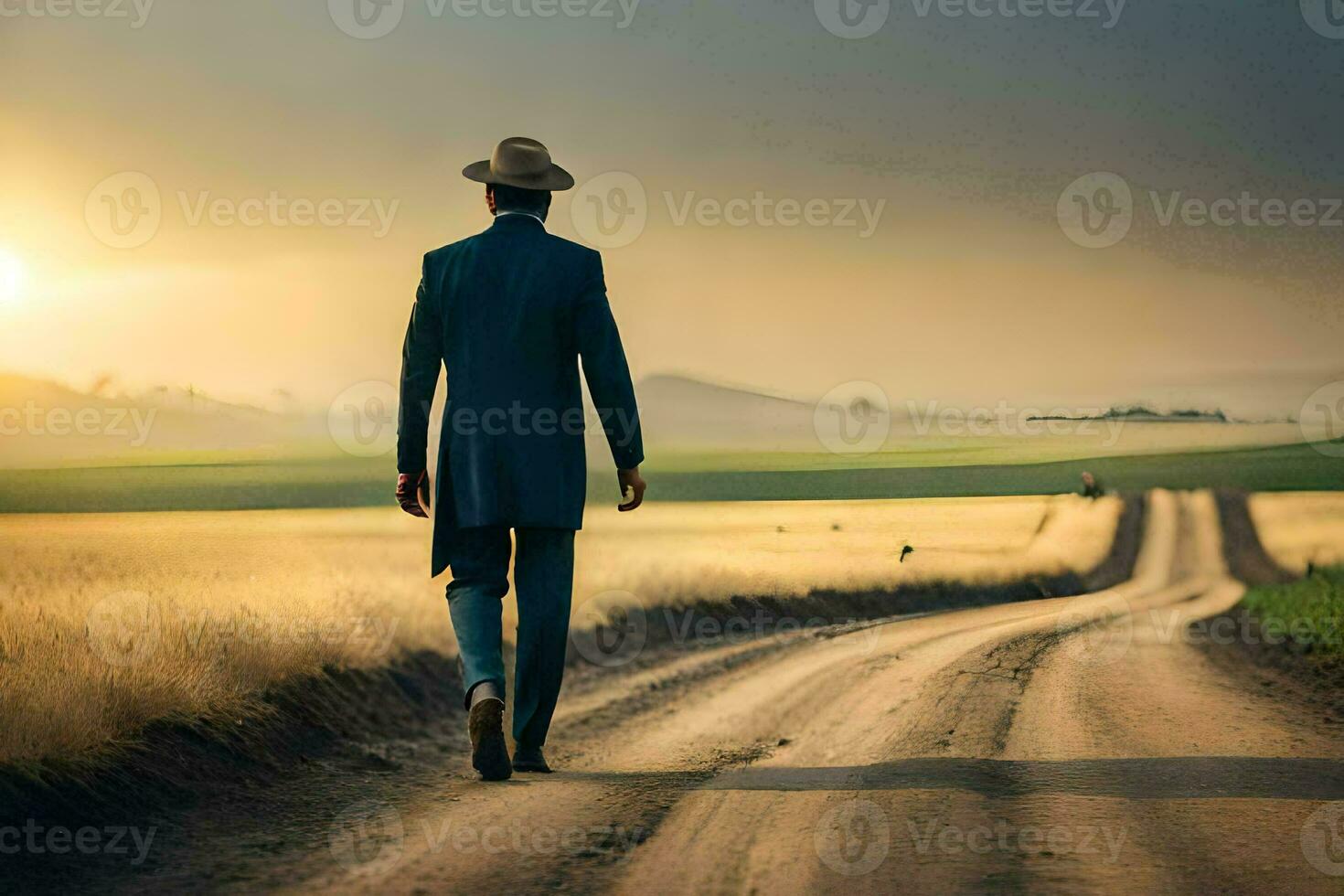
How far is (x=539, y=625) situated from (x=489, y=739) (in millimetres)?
557

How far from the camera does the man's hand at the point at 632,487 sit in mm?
5152

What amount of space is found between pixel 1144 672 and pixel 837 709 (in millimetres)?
2376

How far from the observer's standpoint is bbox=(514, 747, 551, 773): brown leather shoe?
203 inches

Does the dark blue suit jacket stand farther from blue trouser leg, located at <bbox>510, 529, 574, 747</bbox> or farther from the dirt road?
the dirt road

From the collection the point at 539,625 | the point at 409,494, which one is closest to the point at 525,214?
the point at 409,494

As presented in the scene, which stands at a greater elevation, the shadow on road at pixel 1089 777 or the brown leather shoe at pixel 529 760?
the shadow on road at pixel 1089 777

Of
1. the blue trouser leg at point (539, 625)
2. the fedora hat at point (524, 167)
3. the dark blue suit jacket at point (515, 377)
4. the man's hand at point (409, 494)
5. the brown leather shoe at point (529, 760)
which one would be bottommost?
the brown leather shoe at point (529, 760)

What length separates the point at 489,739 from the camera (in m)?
4.79

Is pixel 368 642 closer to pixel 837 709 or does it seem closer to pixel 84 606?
pixel 84 606

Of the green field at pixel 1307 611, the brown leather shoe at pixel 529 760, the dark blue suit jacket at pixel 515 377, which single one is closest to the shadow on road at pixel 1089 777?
the brown leather shoe at pixel 529 760

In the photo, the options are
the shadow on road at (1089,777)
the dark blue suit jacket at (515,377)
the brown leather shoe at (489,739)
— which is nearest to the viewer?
the shadow on road at (1089,777)

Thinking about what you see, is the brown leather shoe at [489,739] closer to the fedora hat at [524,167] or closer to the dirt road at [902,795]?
the dirt road at [902,795]

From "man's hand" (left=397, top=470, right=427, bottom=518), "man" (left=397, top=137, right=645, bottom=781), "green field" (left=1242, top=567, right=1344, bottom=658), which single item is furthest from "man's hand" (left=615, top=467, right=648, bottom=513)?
"green field" (left=1242, top=567, right=1344, bottom=658)

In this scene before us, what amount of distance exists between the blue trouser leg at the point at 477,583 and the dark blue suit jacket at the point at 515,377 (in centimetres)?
9
